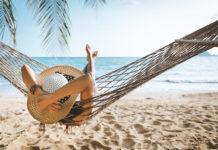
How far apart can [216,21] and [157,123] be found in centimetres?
128

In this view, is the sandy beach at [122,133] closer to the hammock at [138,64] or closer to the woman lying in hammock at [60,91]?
the hammock at [138,64]

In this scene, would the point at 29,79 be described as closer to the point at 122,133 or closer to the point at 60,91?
the point at 60,91

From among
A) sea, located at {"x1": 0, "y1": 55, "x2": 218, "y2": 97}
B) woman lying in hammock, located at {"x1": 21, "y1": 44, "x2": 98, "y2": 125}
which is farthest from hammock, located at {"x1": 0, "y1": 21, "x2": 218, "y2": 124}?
sea, located at {"x1": 0, "y1": 55, "x2": 218, "y2": 97}

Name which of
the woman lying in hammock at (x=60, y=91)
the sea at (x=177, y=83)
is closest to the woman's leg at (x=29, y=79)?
the woman lying in hammock at (x=60, y=91)

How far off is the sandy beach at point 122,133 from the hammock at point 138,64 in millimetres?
499

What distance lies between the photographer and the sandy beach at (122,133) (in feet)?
7.26

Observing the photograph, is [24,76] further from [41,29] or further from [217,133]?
[217,133]

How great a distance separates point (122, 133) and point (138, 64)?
2.43ft

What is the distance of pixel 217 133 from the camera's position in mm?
2498

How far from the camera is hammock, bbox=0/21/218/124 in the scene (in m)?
1.61

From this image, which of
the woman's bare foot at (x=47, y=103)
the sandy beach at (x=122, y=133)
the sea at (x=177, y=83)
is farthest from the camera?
the sea at (x=177, y=83)

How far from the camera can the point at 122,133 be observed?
2.50m

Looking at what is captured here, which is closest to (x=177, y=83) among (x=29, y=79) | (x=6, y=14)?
(x=6, y=14)

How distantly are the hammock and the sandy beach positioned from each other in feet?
1.64
